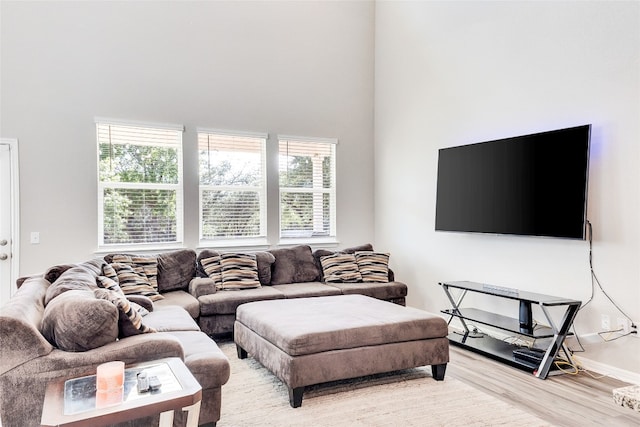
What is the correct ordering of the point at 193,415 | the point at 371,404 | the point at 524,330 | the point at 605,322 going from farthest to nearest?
the point at 524,330 < the point at 605,322 < the point at 371,404 < the point at 193,415

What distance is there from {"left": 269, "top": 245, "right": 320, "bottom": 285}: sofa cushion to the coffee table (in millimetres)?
3262

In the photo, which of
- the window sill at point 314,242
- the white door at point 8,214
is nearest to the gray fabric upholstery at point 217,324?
the window sill at point 314,242

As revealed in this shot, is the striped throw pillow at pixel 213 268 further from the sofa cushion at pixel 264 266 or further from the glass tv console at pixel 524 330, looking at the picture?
the glass tv console at pixel 524 330

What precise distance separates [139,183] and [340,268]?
8.33 ft

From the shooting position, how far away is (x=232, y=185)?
5.60 m

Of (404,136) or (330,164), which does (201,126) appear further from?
(404,136)

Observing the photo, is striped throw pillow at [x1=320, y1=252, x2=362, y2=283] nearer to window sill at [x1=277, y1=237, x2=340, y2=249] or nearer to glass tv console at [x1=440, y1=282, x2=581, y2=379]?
window sill at [x1=277, y1=237, x2=340, y2=249]

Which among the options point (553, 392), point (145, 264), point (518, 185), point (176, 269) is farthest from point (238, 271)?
point (553, 392)

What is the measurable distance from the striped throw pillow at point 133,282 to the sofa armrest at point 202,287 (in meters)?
0.32

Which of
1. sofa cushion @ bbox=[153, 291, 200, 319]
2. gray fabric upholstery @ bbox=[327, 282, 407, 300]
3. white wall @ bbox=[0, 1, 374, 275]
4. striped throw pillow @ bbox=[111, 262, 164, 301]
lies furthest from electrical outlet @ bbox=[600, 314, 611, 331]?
striped throw pillow @ bbox=[111, 262, 164, 301]

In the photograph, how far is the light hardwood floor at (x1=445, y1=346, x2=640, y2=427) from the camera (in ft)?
9.07

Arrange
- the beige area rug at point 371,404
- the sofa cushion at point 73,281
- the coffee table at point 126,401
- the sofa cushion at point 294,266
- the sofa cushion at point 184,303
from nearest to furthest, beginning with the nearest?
the coffee table at point 126,401 < the sofa cushion at point 73,281 < the beige area rug at point 371,404 < the sofa cushion at point 184,303 < the sofa cushion at point 294,266

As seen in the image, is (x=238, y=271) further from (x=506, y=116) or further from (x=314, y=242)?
(x=506, y=116)

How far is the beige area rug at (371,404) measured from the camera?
2.70 m
